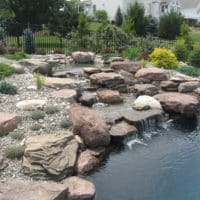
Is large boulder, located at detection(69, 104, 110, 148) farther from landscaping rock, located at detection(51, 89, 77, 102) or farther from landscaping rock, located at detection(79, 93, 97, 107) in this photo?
landscaping rock, located at detection(79, 93, 97, 107)

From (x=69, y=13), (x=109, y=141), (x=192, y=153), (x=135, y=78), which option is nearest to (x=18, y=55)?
(x=135, y=78)

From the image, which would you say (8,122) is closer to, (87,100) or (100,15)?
(87,100)

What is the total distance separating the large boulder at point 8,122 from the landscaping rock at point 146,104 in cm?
371

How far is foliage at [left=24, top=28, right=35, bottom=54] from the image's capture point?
20391 mm

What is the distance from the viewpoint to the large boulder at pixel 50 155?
321 inches

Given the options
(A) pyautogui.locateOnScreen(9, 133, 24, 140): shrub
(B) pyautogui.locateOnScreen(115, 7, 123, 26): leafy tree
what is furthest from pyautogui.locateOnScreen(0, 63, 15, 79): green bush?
(B) pyautogui.locateOnScreen(115, 7, 123, 26): leafy tree

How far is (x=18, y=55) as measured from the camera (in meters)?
17.5

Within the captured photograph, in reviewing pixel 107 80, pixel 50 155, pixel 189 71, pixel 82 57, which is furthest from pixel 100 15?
pixel 50 155

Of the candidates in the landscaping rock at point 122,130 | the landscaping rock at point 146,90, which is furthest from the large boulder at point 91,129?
the landscaping rock at point 146,90

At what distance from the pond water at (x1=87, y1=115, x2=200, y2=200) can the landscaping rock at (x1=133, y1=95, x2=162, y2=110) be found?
86cm

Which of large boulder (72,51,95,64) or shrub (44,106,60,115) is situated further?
large boulder (72,51,95,64)

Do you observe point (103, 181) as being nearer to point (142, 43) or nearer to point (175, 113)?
point (175, 113)

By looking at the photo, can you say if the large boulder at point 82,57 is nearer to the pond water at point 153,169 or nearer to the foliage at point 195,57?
the foliage at point 195,57

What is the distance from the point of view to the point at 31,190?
7.14 m
